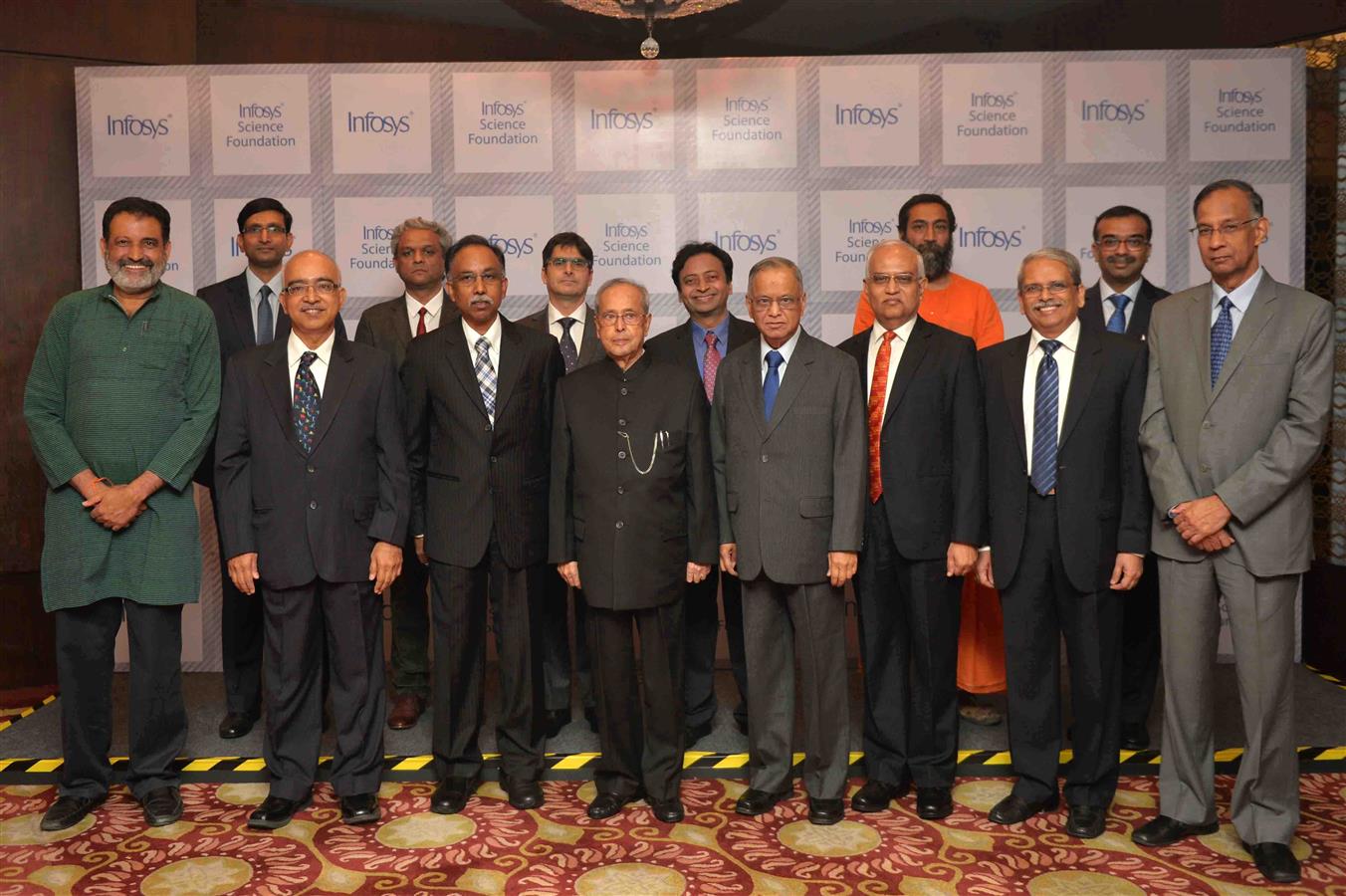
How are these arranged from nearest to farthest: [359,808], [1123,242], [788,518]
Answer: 1. [788,518]
2. [359,808]
3. [1123,242]

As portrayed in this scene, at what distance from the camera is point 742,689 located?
13.5 feet

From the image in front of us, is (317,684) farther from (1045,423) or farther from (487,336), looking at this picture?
(1045,423)

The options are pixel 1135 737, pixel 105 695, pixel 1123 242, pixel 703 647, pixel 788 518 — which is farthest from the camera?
pixel 1123 242

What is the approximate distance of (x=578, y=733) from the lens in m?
4.27

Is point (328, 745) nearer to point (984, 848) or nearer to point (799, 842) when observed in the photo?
point (799, 842)

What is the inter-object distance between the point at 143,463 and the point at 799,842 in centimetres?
243

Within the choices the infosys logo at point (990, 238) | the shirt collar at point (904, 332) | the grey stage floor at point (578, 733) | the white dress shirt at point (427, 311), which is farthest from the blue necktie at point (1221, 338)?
the white dress shirt at point (427, 311)

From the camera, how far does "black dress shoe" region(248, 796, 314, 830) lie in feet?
11.1

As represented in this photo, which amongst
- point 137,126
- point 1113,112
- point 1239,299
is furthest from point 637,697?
point 137,126

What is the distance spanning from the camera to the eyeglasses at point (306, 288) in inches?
134

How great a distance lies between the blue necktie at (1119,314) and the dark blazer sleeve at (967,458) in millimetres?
1254

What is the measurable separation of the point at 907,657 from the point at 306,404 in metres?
2.14

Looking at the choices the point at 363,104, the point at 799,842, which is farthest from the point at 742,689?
the point at 363,104

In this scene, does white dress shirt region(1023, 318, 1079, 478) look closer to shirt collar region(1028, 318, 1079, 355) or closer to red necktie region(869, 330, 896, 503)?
shirt collar region(1028, 318, 1079, 355)
